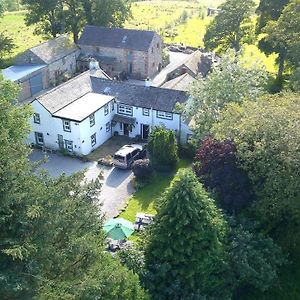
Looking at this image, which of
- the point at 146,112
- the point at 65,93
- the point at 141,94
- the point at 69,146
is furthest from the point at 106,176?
the point at 65,93

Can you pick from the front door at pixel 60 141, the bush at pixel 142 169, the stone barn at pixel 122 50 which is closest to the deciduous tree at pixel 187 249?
the bush at pixel 142 169

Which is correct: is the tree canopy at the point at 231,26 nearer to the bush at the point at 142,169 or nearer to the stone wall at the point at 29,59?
the stone wall at the point at 29,59

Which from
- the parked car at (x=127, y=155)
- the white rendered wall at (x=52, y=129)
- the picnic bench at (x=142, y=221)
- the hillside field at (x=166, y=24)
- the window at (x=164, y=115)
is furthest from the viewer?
the hillside field at (x=166, y=24)

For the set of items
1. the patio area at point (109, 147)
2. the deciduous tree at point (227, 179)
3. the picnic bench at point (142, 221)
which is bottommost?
the patio area at point (109, 147)

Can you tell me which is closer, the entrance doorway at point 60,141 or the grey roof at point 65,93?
the grey roof at point 65,93

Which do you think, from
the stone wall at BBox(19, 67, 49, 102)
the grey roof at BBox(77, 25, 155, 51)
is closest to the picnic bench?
the stone wall at BBox(19, 67, 49, 102)

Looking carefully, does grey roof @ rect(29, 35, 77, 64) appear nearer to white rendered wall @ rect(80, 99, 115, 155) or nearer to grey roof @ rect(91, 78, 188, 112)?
grey roof @ rect(91, 78, 188, 112)

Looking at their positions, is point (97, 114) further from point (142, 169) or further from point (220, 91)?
point (220, 91)
